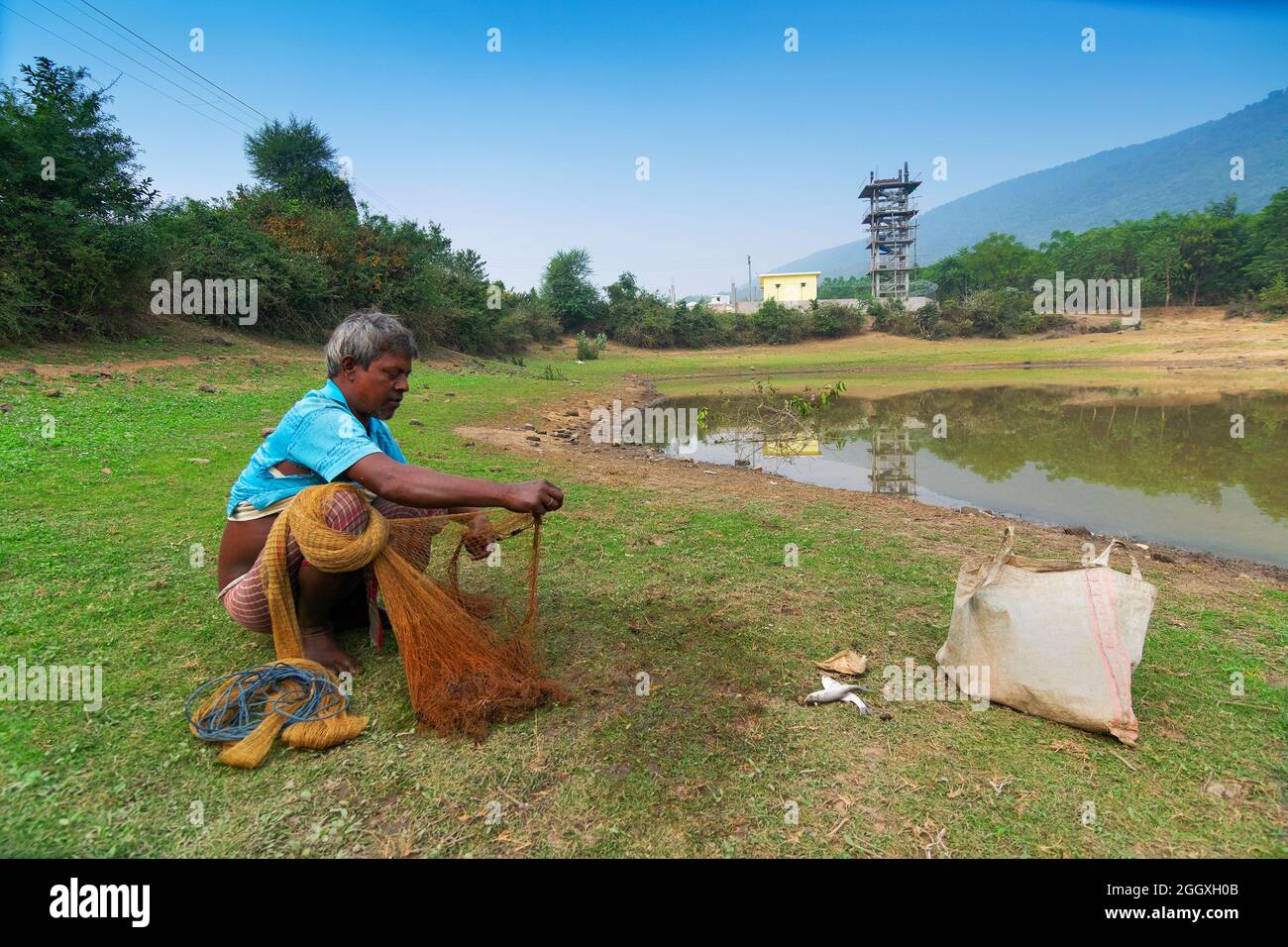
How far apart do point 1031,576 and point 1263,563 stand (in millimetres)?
4875

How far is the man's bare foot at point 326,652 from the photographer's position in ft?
9.80

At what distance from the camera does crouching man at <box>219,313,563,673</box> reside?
2654mm

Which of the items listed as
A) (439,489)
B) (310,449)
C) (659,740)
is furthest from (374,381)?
(659,740)

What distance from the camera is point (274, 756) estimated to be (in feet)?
7.94

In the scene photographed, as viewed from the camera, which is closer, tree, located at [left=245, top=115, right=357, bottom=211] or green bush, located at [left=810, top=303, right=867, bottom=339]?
tree, located at [left=245, top=115, right=357, bottom=211]

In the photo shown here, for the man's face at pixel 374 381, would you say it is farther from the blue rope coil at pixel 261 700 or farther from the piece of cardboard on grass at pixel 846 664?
the piece of cardboard on grass at pixel 846 664

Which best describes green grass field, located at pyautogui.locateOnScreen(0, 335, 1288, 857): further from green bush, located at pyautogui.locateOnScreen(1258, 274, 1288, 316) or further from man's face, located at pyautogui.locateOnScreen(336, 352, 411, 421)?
green bush, located at pyautogui.locateOnScreen(1258, 274, 1288, 316)

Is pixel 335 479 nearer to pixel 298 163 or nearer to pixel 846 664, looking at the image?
pixel 846 664

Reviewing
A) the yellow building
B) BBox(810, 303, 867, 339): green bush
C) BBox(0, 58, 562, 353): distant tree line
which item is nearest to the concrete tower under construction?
the yellow building

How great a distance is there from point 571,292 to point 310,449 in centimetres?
4632
